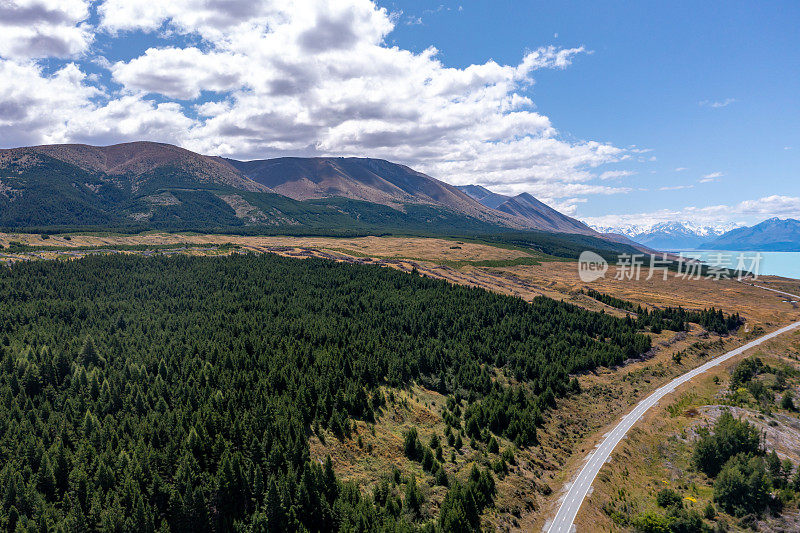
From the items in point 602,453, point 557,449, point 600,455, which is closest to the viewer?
point 600,455

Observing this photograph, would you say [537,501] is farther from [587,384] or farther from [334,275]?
[334,275]

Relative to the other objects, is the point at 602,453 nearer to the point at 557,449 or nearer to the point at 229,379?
the point at 557,449

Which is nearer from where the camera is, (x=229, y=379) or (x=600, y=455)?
(x=600, y=455)

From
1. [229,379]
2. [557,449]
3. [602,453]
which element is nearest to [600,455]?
[602,453]

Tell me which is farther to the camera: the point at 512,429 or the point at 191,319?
the point at 191,319

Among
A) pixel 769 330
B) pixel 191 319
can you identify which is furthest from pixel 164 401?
pixel 769 330

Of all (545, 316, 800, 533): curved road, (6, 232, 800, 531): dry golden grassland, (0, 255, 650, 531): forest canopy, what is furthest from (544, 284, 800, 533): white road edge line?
(0, 255, 650, 531): forest canopy

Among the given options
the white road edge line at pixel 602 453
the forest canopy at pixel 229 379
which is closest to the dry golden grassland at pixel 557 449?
the white road edge line at pixel 602 453

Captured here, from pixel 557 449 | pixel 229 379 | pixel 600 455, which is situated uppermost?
pixel 229 379

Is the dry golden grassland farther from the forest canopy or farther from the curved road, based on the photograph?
the forest canopy
